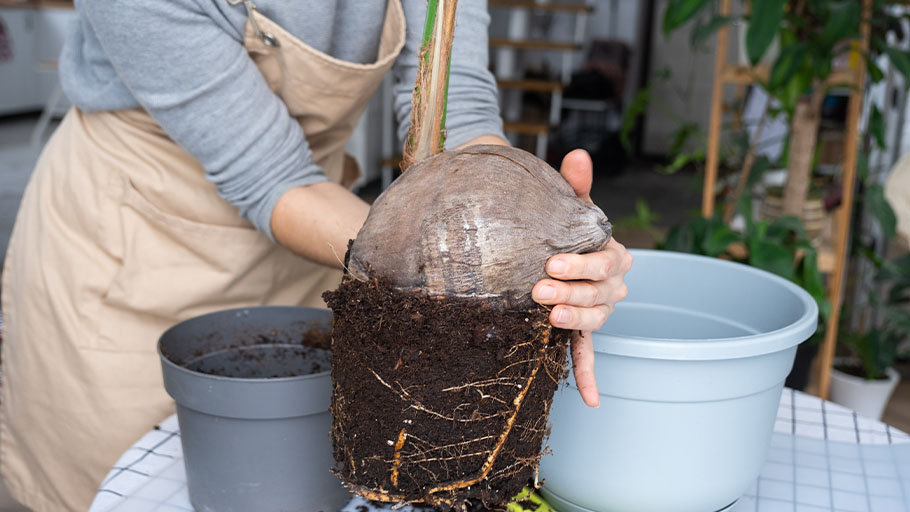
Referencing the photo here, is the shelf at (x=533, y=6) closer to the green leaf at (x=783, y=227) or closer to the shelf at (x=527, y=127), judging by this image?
the shelf at (x=527, y=127)

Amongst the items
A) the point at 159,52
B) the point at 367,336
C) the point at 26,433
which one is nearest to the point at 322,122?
the point at 159,52

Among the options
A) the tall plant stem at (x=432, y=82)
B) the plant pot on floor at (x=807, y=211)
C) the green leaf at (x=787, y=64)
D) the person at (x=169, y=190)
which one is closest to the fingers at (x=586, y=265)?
the tall plant stem at (x=432, y=82)

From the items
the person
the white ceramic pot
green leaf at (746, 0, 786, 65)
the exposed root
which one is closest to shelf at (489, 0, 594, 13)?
the white ceramic pot

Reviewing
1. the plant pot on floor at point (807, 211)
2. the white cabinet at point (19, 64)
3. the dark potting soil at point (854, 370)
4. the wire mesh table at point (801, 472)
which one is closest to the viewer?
the wire mesh table at point (801, 472)

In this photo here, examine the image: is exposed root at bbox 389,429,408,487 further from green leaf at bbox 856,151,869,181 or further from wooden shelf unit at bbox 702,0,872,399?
green leaf at bbox 856,151,869,181

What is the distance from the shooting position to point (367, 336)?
65 cm

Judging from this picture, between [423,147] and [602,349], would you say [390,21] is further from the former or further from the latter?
[602,349]

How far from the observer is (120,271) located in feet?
3.60

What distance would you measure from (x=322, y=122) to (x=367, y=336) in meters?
0.53

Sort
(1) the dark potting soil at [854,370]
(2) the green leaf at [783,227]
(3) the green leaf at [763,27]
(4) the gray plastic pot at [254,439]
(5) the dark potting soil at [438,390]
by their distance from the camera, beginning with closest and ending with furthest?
1. (5) the dark potting soil at [438,390]
2. (4) the gray plastic pot at [254,439]
3. (3) the green leaf at [763,27]
4. (2) the green leaf at [783,227]
5. (1) the dark potting soil at [854,370]

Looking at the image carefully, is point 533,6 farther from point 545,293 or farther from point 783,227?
point 545,293

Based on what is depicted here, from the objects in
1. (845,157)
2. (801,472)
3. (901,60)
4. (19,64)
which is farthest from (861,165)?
(19,64)

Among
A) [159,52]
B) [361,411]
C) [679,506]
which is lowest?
[679,506]

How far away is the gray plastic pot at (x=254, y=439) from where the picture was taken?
733 millimetres
